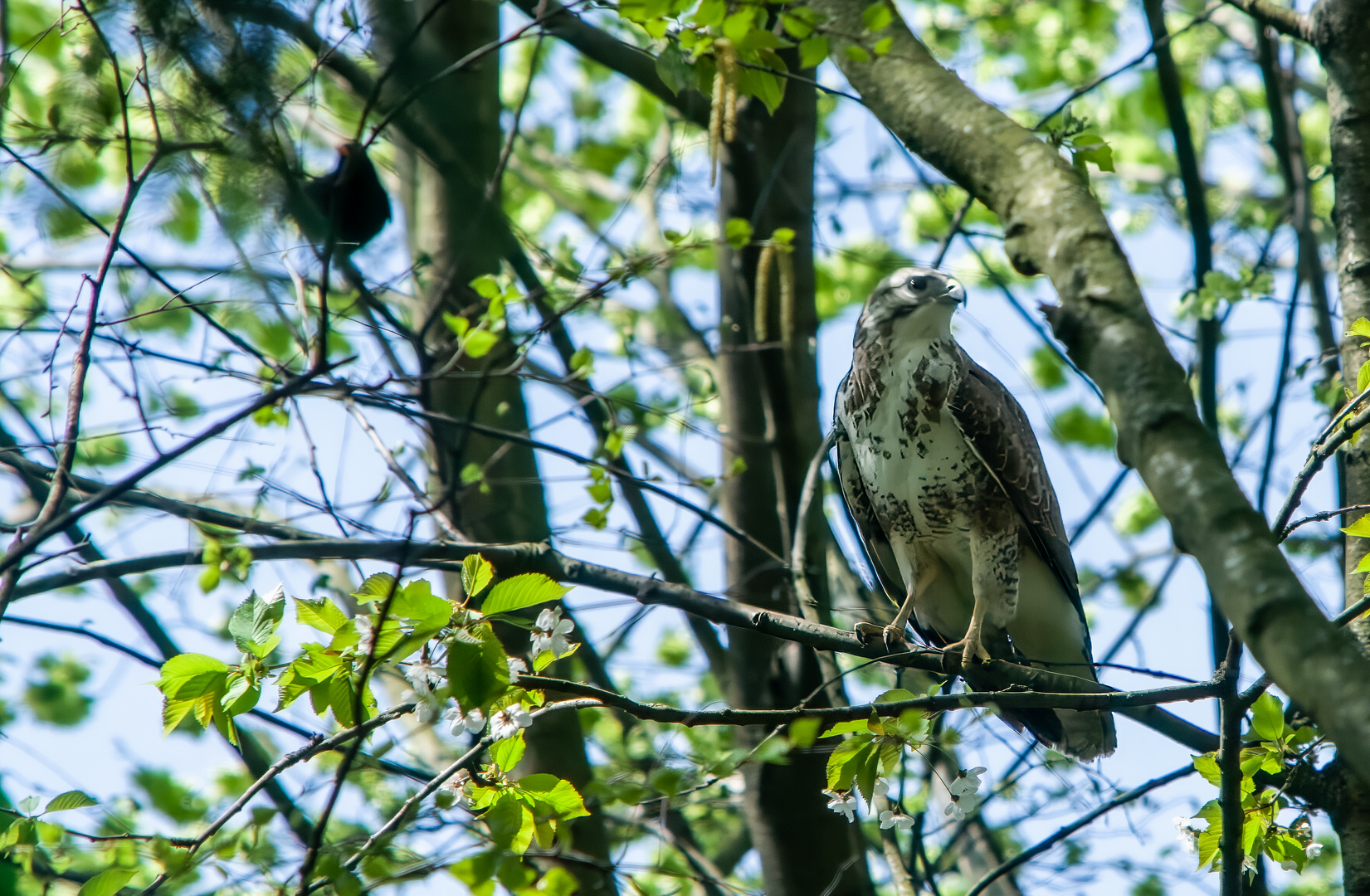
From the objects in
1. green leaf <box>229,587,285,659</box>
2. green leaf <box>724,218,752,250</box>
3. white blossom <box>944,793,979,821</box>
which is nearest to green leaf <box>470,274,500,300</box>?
green leaf <box>724,218,752,250</box>

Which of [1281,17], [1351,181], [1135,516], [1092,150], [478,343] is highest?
[1135,516]

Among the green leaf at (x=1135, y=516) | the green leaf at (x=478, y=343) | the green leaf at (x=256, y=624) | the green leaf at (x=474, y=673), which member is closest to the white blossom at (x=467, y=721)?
the green leaf at (x=474, y=673)

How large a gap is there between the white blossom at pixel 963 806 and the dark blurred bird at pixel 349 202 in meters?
1.73

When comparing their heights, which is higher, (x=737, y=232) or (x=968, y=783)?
(x=737, y=232)

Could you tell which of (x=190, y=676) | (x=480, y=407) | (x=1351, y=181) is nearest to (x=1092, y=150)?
(x=1351, y=181)

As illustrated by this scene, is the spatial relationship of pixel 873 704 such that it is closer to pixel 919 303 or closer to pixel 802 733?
pixel 802 733

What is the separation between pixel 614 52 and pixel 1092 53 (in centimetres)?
640

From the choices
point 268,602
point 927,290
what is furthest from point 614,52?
point 268,602

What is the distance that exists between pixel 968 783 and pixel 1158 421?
1.42 meters

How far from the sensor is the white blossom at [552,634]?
7.00ft

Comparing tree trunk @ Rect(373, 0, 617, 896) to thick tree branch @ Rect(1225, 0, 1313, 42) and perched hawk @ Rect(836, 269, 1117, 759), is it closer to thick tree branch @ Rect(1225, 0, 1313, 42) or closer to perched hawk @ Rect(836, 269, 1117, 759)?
perched hawk @ Rect(836, 269, 1117, 759)

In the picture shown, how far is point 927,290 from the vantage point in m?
3.50

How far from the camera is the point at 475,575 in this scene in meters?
2.04

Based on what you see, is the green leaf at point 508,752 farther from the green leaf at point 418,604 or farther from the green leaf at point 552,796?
the green leaf at point 418,604
